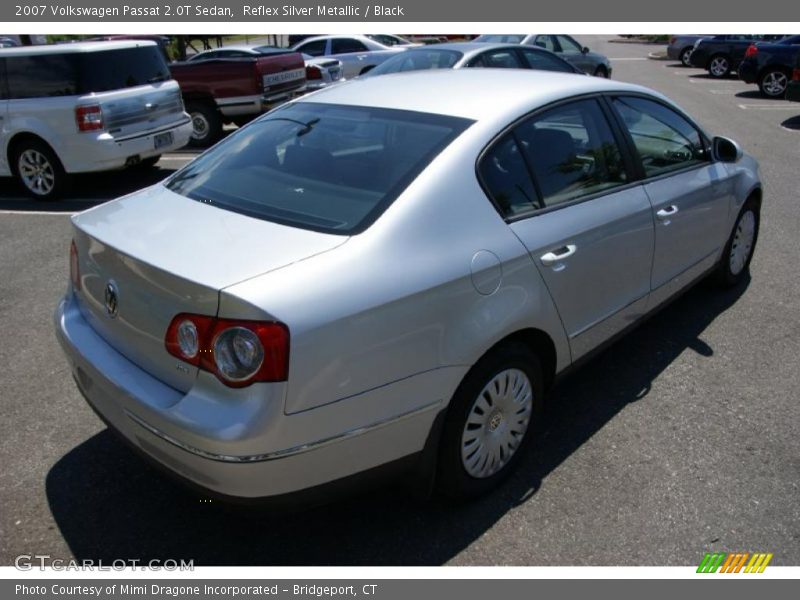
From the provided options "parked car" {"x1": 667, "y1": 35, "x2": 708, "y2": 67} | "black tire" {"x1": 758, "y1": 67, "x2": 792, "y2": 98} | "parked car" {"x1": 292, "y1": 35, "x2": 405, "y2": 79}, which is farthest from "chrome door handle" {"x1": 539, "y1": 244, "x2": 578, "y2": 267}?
"parked car" {"x1": 667, "y1": 35, "x2": 708, "y2": 67}

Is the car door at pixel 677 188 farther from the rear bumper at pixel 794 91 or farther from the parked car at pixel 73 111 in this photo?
the rear bumper at pixel 794 91

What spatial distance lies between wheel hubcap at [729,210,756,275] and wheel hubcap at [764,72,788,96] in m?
13.0

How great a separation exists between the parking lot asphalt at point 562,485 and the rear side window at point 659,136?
→ 1.13 m

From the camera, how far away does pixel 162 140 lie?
28.6 feet

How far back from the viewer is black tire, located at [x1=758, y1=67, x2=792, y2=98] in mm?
16078

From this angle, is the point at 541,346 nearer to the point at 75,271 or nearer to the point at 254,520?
the point at 254,520

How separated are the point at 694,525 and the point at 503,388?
962 millimetres

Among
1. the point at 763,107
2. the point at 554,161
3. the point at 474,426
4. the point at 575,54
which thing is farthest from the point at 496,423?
the point at 763,107

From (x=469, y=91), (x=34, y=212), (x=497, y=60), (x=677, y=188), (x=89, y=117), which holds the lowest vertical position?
(x=34, y=212)

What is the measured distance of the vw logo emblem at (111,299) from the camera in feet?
8.89

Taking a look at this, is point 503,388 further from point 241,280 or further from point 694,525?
point 241,280

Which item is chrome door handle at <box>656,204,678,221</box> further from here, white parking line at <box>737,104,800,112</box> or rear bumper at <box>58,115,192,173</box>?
white parking line at <box>737,104,800,112</box>

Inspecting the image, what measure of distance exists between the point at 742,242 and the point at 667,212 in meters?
1.66

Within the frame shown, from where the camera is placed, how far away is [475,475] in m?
3.02
